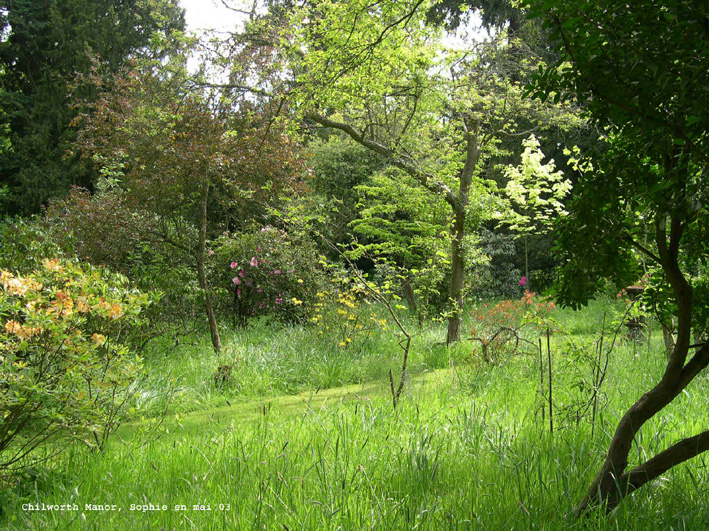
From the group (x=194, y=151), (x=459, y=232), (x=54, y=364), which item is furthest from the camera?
(x=459, y=232)

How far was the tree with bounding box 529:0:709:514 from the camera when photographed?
55.4 inches

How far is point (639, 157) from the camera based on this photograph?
1739 millimetres

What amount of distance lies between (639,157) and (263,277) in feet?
25.1

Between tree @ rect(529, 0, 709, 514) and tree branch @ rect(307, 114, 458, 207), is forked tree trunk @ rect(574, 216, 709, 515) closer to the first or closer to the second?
tree @ rect(529, 0, 709, 514)

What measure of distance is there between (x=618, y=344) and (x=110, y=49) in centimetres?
1890

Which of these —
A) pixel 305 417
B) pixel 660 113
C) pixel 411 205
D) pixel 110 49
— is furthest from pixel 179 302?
pixel 110 49

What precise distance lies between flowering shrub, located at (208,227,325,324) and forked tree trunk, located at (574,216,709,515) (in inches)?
278

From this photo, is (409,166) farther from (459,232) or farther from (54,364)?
(54,364)

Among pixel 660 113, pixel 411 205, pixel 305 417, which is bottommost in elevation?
pixel 305 417

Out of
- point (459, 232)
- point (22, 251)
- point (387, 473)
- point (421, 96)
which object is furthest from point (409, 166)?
point (387, 473)

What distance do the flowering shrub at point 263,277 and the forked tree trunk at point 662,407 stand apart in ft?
23.1

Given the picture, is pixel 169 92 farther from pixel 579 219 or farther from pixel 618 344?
pixel 618 344

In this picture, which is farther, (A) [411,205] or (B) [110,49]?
(B) [110,49]

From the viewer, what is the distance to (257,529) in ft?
6.43
